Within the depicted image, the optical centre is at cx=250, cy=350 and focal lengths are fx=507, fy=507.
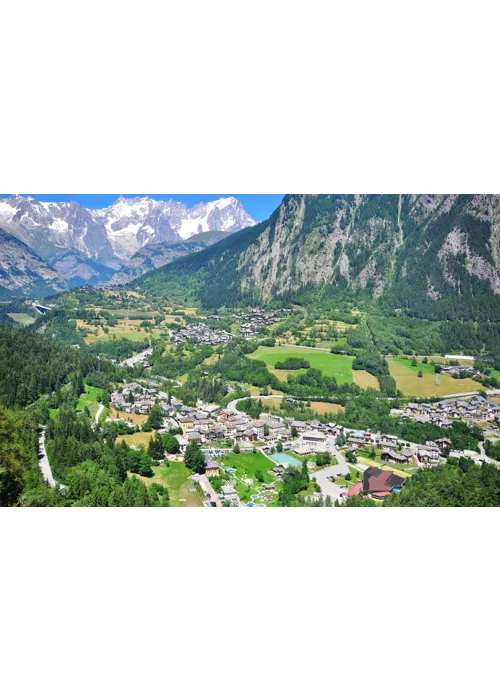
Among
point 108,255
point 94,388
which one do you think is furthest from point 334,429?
point 108,255

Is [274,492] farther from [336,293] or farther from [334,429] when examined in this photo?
[336,293]

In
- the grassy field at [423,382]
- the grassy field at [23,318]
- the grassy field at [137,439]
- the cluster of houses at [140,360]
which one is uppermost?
the grassy field at [23,318]

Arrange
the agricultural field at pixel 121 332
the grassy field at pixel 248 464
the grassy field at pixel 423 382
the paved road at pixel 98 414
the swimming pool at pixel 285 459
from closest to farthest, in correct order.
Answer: the grassy field at pixel 248 464
the swimming pool at pixel 285 459
the paved road at pixel 98 414
the grassy field at pixel 423 382
the agricultural field at pixel 121 332

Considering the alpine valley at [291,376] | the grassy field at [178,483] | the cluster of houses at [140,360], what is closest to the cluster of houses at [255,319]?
the alpine valley at [291,376]

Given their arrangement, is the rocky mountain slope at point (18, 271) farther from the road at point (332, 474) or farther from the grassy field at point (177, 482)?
the road at point (332, 474)

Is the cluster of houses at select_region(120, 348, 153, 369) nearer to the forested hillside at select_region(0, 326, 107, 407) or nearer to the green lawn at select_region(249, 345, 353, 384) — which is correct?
the forested hillside at select_region(0, 326, 107, 407)

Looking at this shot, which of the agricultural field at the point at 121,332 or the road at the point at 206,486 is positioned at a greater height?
the agricultural field at the point at 121,332

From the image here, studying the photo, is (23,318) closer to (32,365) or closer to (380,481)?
(32,365)

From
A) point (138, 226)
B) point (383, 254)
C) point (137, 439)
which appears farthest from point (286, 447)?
point (138, 226)
